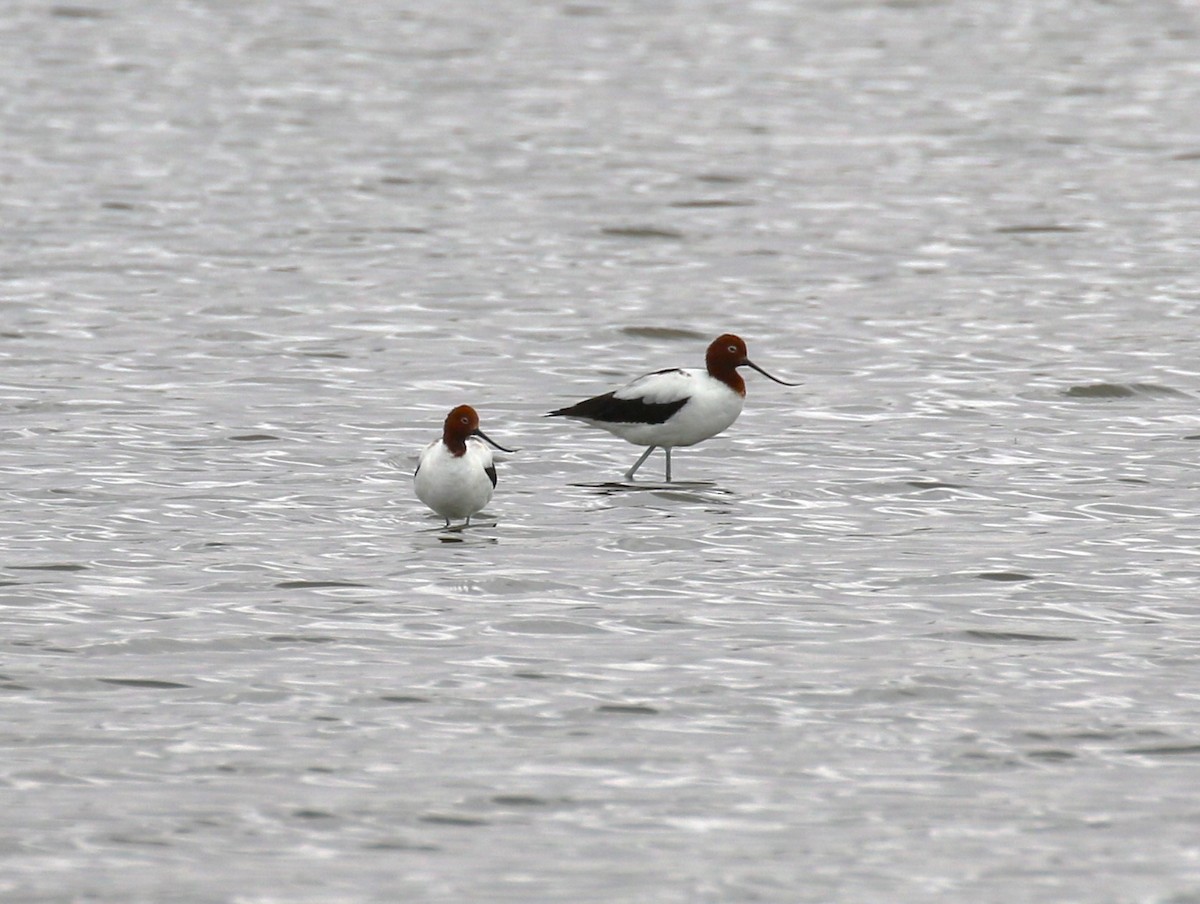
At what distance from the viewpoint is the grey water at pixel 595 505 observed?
932 cm

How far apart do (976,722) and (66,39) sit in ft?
114

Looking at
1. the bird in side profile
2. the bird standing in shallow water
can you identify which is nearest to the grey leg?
the bird standing in shallow water

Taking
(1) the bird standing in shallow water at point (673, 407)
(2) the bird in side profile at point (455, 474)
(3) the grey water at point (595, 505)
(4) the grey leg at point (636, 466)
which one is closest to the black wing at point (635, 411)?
(1) the bird standing in shallow water at point (673, 407)

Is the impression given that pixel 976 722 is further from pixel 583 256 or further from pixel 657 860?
pixel 583 256

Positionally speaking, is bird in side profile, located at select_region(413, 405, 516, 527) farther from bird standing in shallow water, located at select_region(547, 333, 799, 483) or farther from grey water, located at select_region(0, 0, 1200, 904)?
bird standing in shallow water, located at select_region(547, 333, 799, 483)

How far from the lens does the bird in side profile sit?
14.4 metres

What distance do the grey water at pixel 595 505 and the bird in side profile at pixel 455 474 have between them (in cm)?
23

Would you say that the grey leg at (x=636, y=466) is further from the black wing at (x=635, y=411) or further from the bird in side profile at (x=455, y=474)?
the bird in side profile at (x=455, y=474)

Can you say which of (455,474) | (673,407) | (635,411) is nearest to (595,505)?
(635,411)

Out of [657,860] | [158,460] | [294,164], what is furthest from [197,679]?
[294,164]

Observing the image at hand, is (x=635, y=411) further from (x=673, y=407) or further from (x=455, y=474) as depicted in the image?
(x=455, y=474)

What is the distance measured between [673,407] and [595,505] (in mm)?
1036

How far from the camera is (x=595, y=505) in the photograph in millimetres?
15695

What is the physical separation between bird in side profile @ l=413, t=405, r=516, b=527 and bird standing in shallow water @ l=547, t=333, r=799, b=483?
68.1 inches
